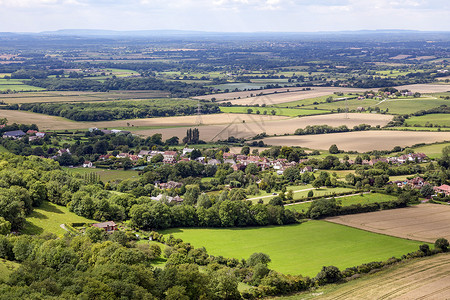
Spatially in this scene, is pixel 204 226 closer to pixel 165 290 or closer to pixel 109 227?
pixel 109 227

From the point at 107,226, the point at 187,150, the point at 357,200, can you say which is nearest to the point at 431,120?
the point at 187,150

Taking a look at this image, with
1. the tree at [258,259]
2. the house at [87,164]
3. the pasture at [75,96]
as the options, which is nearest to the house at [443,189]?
the tree at [258,259]

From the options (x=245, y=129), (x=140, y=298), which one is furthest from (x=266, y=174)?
(x=140, y=298)

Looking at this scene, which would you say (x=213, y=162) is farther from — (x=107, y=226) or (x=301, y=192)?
(x=107, y=226)

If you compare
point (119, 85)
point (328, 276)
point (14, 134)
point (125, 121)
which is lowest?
point (125, 121)

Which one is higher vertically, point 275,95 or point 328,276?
point 328,276
